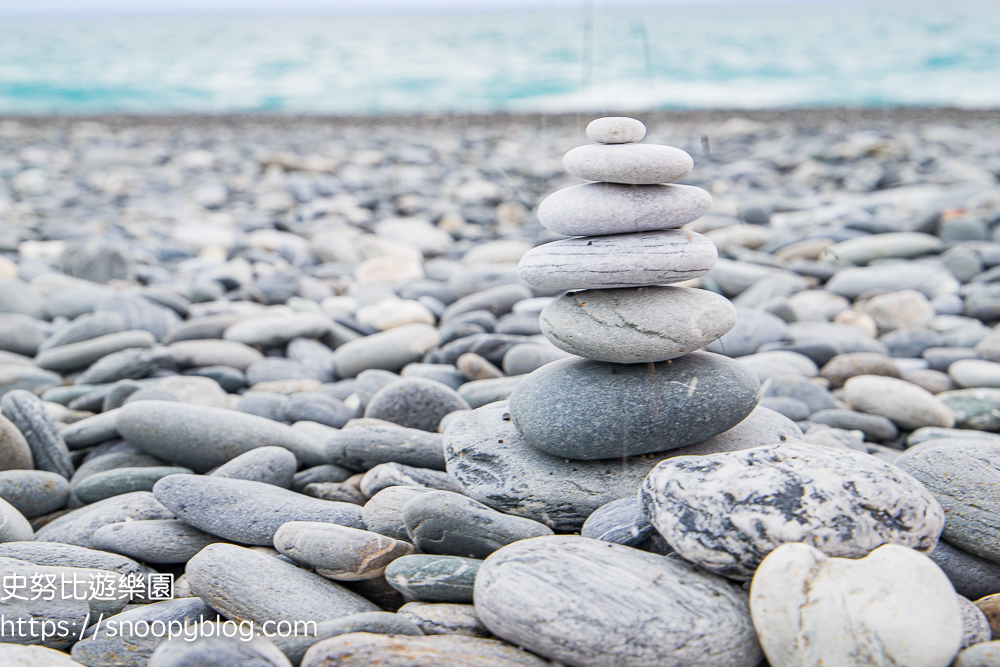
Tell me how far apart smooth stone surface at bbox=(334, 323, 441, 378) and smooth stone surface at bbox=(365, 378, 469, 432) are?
3.08ft

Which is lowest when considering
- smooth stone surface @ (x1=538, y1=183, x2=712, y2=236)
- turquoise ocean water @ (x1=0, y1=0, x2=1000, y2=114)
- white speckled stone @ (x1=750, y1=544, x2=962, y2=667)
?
white speckled stone @ (x1=750, y1=544, x2=962, y2=667)

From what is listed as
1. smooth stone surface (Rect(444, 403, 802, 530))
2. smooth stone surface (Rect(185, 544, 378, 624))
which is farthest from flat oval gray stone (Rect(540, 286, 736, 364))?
smooth stone surface (Rect(185, 544, 378, 624))

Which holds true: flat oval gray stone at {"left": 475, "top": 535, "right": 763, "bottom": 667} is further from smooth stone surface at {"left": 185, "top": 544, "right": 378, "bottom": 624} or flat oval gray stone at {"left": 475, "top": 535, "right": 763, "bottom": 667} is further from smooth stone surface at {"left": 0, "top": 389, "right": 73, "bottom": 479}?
smooth stone surface at {"left": 0, "top": 389, "right": 73, "bottom": 479}

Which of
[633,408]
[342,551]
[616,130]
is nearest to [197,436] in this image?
[342,551]

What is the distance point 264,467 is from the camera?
245 cm

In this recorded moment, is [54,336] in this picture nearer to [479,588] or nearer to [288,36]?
[479,588]

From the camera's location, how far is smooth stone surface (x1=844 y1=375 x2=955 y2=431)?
10.3 feet

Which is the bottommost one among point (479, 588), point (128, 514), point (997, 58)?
point (128, 514)

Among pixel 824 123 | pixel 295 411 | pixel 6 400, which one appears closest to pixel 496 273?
pixel 295 411

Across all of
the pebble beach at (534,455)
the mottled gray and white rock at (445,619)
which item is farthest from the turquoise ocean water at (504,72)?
the mottled gray and white rock at (445,619)

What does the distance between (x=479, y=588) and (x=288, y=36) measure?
5251 cm

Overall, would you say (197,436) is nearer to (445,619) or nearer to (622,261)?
(445,619)

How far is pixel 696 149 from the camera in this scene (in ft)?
36.4

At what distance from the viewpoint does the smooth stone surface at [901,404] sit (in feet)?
10.3
